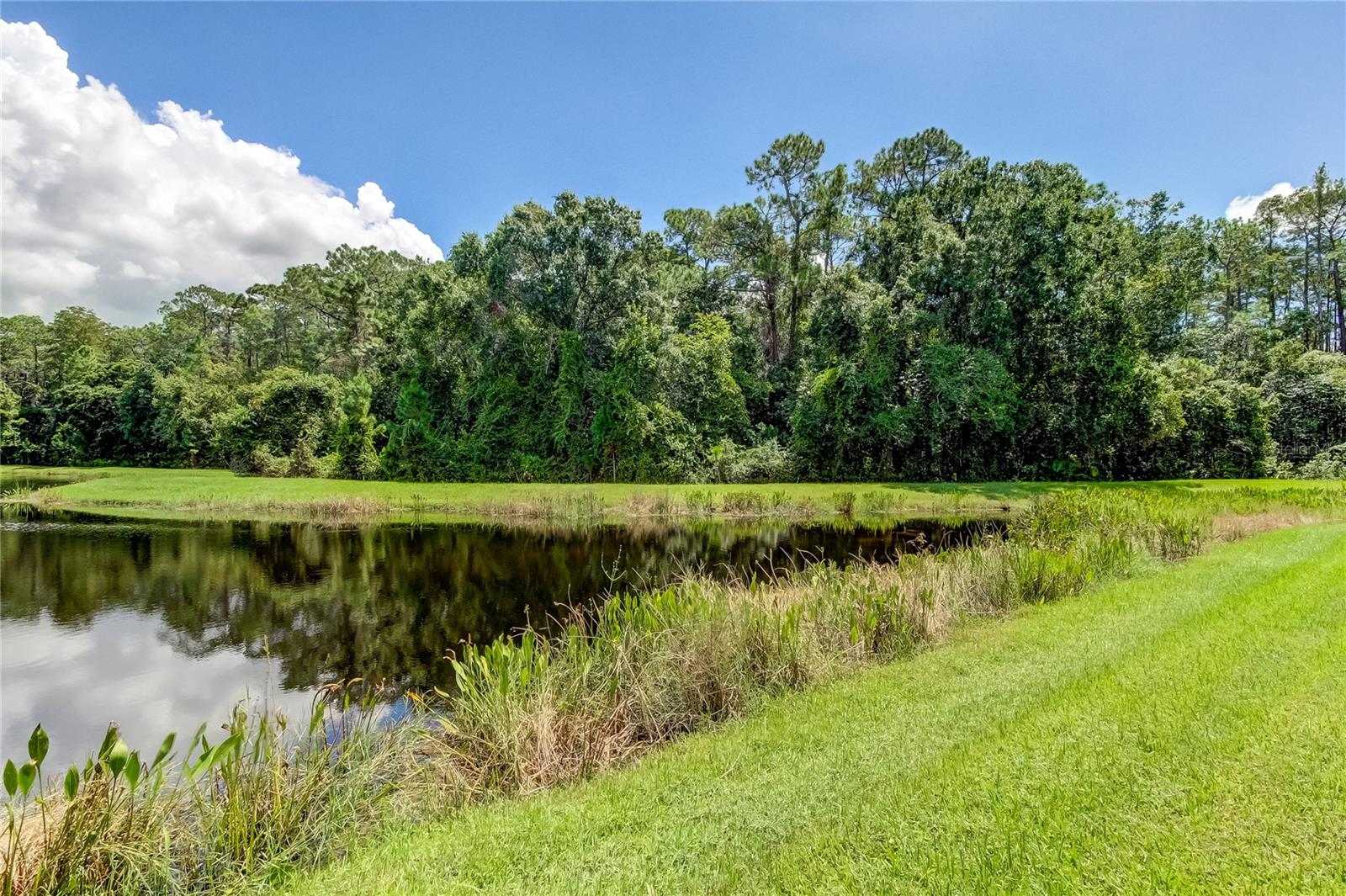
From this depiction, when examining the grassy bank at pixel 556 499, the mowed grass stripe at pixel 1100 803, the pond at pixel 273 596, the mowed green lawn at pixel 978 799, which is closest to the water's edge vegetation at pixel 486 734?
the mowed green lawn at pixel 978 799

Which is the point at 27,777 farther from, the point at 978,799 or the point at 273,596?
the point at 273,596

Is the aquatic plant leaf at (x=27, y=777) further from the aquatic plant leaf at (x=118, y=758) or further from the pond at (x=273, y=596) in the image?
the pond at (x=273, y=596)

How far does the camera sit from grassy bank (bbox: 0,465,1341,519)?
1022 inches

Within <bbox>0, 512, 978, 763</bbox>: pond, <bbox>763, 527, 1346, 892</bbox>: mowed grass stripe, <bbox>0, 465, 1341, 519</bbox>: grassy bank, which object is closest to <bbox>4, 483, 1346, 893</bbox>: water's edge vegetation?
<bbox>0, 512, 978, 763</bbox>: pond

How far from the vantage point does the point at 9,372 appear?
58.5m

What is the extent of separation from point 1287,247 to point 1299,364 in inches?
983

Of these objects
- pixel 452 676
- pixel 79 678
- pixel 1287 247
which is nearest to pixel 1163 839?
pixel 452 676

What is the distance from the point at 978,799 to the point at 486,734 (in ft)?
13.7

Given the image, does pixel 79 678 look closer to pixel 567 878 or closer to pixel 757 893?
pixel 567 878

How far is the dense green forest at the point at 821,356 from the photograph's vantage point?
3316 cm

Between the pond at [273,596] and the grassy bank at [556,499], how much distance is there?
2.22 metres

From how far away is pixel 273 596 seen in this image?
13828mm

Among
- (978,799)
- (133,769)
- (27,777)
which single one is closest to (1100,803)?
(978,799)

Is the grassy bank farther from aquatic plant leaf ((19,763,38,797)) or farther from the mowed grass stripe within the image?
aquatic plant leaf ((19,763,38,797))
